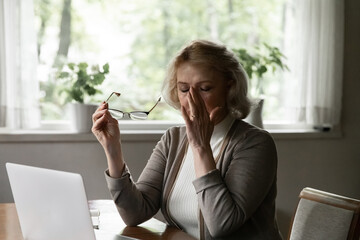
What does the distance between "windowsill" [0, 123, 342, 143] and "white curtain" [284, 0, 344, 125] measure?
0.25 feet

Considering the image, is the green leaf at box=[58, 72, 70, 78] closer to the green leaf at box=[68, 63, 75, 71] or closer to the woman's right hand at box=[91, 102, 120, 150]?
the green leaf at box=[68, 63, 75, 71]

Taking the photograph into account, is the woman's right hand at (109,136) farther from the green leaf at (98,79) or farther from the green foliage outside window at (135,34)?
the green foliage outside window at (135,34)

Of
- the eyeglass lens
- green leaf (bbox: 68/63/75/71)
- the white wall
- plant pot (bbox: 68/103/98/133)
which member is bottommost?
the white wall

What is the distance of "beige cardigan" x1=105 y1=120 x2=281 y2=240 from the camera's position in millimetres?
1810

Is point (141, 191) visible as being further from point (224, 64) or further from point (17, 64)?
point (17, 64)

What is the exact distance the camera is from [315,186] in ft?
12.0

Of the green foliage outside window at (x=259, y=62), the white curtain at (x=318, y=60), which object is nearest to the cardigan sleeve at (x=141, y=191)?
the green foliage outside window at (x=259, y=62)

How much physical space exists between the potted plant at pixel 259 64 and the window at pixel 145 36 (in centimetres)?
7

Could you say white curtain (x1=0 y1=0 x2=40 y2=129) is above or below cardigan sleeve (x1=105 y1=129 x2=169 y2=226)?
above

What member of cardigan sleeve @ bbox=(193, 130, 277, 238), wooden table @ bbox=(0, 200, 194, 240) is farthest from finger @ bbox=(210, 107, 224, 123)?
wooden table @ bbox=(0, 200, 194, 240)

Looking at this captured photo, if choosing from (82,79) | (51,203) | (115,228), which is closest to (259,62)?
(82,79)

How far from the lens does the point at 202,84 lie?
2.01 metres

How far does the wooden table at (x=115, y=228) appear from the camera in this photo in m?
1.77

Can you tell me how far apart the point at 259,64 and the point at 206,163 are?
1812mm
